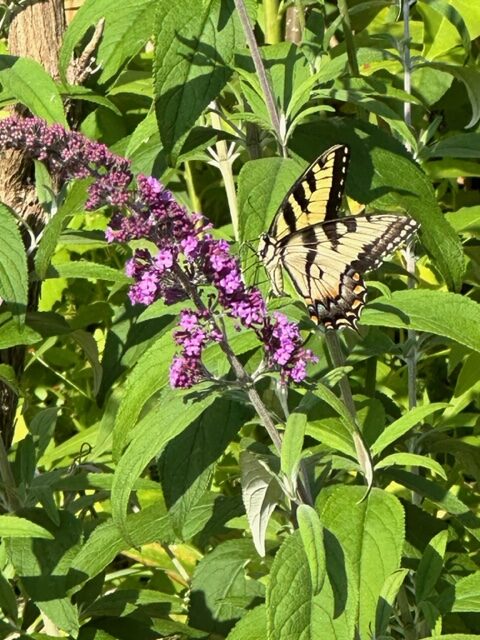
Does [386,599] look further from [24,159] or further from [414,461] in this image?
[24,159]

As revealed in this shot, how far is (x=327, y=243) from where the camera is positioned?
1.94 metres

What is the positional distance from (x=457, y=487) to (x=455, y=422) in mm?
434

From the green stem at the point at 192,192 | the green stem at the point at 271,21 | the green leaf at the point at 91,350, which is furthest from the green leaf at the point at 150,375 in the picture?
the green stem at the point at 192,192

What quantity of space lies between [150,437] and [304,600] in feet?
1.11

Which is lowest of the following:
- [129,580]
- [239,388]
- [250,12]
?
[129,580]

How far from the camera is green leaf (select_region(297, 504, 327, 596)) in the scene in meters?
1.48

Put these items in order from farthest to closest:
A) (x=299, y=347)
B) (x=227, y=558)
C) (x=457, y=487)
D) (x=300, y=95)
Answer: (x=457, y=487)
(x=227, y=558)
(x=300, y=95)
(x=299, y=347)

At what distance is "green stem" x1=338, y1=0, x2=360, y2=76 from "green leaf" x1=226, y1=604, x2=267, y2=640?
1.01 m

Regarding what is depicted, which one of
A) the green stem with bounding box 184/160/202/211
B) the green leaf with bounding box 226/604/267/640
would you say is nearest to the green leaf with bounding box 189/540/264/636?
the green leaf with bounding box 226/604/267/640

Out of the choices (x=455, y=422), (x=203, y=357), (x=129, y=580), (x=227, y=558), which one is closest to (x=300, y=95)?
(x=203, y=357)

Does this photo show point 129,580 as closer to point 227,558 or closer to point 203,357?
point 227,558

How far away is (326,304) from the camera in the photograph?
6.04 ft

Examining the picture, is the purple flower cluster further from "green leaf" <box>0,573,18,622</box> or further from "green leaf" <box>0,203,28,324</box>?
"green leaf" <box>0,573,18,622</box>

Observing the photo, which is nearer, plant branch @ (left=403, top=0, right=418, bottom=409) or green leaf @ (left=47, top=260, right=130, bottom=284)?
green leaf @ (left=47, top=260, right=130, bottom=284)
